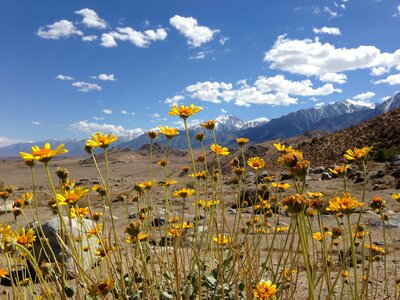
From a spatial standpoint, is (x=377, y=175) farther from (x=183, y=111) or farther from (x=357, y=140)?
(x=183, y=111)

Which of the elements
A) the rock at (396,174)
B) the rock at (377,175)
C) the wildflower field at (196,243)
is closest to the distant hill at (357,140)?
the rock at (377,175)

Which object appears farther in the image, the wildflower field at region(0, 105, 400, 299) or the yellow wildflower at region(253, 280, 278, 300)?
the yellow wildflower at region(253, 280, 278, 300)

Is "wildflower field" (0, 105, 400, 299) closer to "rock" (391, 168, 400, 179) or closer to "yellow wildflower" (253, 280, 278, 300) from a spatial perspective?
"yellow wildflower" (253, 280, 278, 300)

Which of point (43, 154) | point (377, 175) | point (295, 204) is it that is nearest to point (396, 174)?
point (377, 175)

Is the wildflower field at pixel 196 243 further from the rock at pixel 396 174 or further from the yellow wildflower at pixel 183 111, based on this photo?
the rock at pixel 396 174

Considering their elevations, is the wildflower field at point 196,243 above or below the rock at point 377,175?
above

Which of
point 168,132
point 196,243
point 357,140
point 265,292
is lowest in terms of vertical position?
point 265,292

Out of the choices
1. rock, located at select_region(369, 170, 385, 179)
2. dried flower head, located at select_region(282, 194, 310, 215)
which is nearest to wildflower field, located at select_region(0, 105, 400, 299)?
dried flower head, located at select_region(282, 194, 310, 215)

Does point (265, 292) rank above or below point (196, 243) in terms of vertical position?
below

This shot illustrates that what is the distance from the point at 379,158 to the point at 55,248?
16.0 m

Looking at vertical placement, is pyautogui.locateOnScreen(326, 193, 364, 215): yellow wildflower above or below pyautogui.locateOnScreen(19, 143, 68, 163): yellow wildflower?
below

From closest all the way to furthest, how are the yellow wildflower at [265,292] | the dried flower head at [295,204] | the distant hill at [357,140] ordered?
the dried flower head at [295,204] < the yellow wildflower at [265,292] < the distant hill at [357,140]

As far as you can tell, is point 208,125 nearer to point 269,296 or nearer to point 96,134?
point 96,134

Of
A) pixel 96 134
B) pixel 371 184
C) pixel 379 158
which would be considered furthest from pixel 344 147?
pixel 96 134
